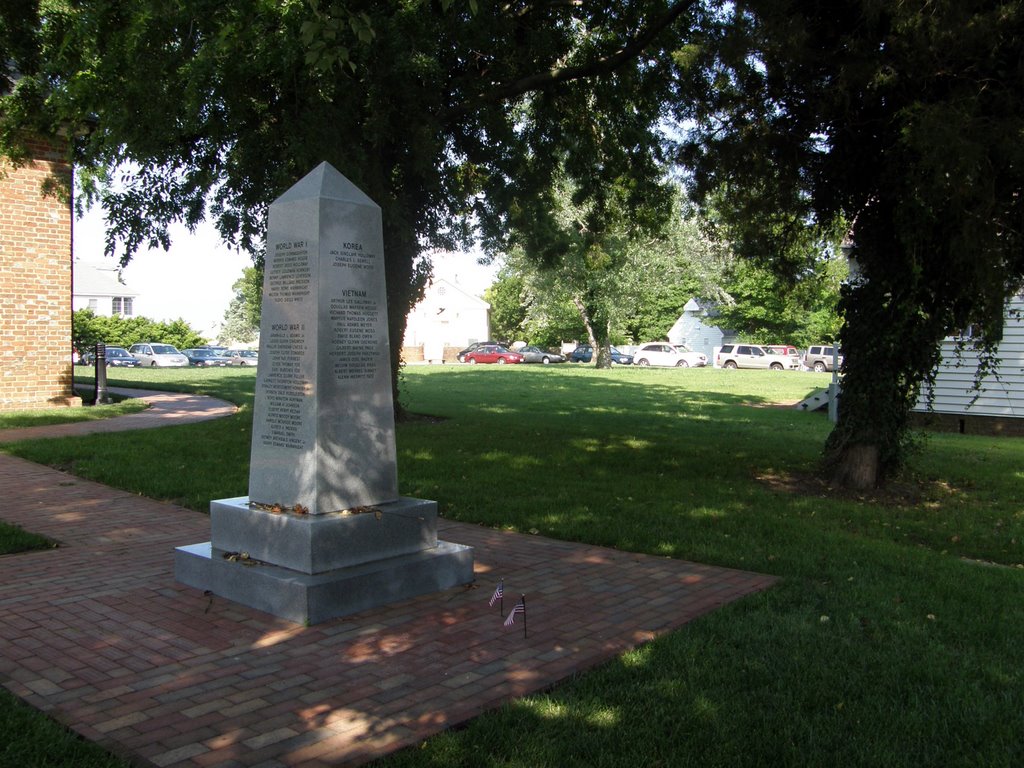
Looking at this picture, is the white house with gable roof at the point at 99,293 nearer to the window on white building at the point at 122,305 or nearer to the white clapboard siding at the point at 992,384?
the window on white building at the point at 122,305

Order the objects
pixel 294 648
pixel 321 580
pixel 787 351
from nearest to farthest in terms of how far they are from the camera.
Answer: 1. pixel 294 648
2. pixel 321 580
3. pixel 787 351

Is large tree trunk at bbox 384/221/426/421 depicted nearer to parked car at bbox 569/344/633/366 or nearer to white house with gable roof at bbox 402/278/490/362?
parked car at bbox 569/344/633/366

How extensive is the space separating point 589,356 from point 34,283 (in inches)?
2098

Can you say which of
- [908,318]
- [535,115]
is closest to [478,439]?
[535,115]

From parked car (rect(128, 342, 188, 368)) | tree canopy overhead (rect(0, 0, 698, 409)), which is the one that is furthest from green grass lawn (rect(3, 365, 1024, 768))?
parked car (rect(128, 342, 188, 368))

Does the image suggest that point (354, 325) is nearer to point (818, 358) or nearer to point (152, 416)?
point (152, 416)

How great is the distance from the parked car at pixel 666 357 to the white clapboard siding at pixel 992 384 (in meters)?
38.7

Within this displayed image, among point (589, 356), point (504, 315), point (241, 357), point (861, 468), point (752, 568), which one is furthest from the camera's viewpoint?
point (504, 315)

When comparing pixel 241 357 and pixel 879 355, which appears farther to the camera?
pixel 241 357

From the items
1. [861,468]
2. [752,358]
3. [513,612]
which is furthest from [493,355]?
[513,612]

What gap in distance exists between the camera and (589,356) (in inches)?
2660

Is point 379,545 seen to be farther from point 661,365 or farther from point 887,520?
point 661,365

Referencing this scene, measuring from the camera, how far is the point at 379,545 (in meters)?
5.76

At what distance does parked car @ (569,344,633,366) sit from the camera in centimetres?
6469
